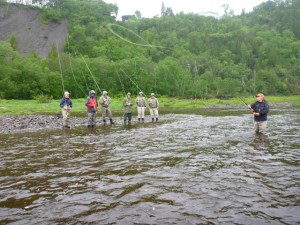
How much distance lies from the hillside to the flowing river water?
3936 inches

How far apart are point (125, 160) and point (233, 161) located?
3261mm

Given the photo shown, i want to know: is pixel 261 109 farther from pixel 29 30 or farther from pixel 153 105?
pixel 29 30

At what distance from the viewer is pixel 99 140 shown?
44.9 ft

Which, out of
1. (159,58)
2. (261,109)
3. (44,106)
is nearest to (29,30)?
(159,58)

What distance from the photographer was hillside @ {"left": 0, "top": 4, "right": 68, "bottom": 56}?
106m

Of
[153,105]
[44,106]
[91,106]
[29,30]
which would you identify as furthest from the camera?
[29,30]

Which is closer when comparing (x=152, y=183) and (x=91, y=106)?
(x=152, y=183)

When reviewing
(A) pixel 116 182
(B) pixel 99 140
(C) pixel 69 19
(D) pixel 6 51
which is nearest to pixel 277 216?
(A) pixel 116 182

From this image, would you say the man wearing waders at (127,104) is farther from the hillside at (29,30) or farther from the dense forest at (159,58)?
the hillside at (29,30)

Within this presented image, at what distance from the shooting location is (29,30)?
380 ft

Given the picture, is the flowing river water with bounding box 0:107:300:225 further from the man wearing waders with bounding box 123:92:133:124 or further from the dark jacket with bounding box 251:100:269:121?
the man wearing waders with bounding box 123:92:133:124

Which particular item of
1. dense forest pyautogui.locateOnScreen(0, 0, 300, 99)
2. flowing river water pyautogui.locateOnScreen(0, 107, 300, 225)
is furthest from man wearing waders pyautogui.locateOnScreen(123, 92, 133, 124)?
flowing river water pyautogui.locateOnScreen(0, 107, 300, 225)

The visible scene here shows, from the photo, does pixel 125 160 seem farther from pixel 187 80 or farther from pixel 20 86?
pixel 187 80

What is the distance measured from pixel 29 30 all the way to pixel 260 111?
117 metres
